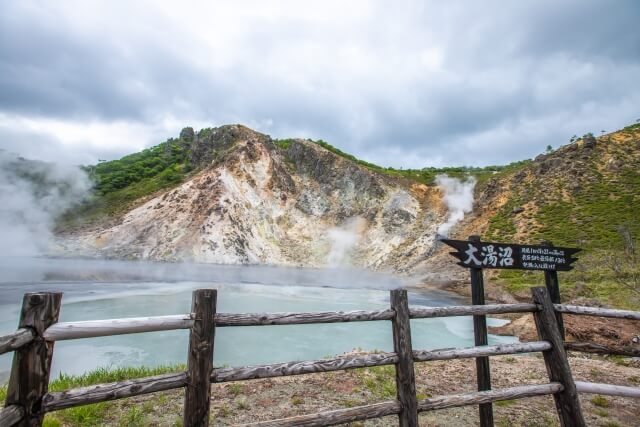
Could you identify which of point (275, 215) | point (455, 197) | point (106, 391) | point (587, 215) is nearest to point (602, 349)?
point (106, 391)

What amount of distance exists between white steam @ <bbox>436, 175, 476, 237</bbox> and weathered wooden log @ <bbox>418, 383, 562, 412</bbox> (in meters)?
44.8

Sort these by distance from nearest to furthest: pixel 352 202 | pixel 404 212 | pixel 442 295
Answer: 1. pixel 442 295
2. pixel 404 212
3. pixel 352 202

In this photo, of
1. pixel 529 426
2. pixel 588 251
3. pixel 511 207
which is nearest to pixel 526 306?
pixel 529 426

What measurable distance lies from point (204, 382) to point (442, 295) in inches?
1043

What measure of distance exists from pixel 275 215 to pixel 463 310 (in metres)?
53.7

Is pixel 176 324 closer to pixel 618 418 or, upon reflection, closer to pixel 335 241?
pixel 618 418

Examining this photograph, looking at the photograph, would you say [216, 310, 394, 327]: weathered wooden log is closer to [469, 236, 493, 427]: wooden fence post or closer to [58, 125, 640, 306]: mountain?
[469, 236, 493, 427]: wooden fence post

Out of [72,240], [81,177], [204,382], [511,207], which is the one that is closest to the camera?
[204,382]

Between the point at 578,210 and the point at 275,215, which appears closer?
the point at 578,210

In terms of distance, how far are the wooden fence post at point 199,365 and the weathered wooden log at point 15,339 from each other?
3.83ft

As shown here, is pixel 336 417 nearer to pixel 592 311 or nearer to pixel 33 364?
pixel 33 364

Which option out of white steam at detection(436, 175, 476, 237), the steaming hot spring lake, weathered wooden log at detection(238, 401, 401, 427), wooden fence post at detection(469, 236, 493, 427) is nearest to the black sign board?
wooden fence post at detection(469, 236, 493, 427)

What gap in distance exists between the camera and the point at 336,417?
3.59 metres

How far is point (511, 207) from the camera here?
43500mm
